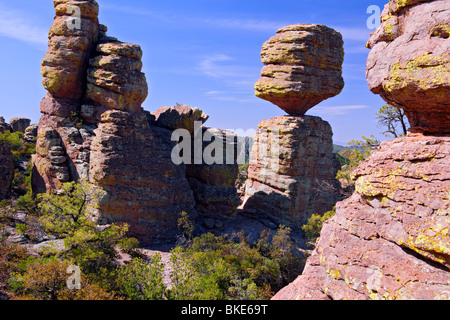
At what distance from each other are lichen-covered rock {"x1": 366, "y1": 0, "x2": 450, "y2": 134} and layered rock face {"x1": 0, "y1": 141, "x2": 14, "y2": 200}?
26232 mm

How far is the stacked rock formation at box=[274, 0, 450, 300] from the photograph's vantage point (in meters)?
5.87

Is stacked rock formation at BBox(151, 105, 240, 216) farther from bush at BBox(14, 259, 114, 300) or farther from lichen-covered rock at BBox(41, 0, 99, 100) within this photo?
bush at BBox(14, 259, 114, 300)

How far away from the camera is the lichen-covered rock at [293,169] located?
27375 millimetres

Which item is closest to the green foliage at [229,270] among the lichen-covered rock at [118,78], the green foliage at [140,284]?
the green foliage at [140,284]

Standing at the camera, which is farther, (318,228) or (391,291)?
(318,228)

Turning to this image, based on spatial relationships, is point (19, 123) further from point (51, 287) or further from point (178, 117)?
point (51, 287)

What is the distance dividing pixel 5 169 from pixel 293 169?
74.5ft

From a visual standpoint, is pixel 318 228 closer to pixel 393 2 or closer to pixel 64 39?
pixel 393 2

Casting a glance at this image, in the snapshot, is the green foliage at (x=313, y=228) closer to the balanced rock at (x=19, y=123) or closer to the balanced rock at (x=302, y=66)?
the balanced rock at (x=302, y=66)

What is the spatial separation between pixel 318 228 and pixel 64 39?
2392cm

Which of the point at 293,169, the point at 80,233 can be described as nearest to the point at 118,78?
the point at 80,233

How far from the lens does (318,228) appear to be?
927 inches

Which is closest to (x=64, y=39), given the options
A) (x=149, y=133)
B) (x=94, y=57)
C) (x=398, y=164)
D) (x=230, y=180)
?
(x=94, y=57)

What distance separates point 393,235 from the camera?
641 centimetres
